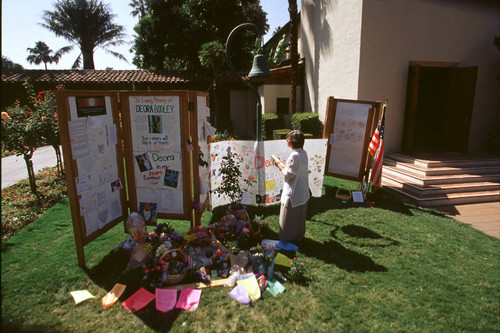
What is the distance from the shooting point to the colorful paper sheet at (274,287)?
12.8 ft

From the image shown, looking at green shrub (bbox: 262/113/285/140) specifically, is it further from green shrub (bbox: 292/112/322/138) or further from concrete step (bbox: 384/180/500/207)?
concrete step (bbox: 384/180/500/207)

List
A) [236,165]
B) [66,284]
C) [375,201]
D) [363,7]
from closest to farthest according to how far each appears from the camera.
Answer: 1. [66,284]
2. [236,165]
3. [375,201]
4. [363,7]

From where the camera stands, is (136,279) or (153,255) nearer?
(136,279)

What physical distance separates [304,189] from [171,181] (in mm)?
2265

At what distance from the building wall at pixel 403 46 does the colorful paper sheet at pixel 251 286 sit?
7839 millimetres

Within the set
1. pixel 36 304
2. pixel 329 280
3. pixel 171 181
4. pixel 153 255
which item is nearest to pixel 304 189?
pixel 329 280

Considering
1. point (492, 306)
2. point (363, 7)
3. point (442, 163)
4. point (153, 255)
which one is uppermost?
point (363, 7)

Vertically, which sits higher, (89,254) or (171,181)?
(171,181)

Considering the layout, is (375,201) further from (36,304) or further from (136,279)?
(36,304)

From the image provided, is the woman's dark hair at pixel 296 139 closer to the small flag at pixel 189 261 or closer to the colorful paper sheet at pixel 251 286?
the colorful paper sheet at pixel 251 286

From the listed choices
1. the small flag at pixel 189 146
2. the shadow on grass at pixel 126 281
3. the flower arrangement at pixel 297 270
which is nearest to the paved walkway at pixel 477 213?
the flower arrangement at pixel 297 270

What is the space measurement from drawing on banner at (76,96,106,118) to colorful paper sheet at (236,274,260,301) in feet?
10.8

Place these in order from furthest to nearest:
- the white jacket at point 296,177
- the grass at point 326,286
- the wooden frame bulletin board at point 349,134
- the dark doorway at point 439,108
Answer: the dark doorway at point 439,108, the wooden frame bulletin board at point 349,134, the white jacket at point 296,177, the grass at point 326,286

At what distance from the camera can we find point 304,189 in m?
4.77
